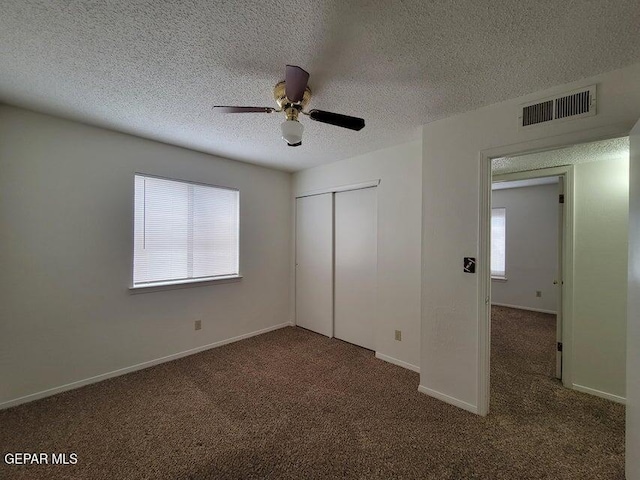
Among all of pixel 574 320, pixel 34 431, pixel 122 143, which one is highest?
pixel 122 143

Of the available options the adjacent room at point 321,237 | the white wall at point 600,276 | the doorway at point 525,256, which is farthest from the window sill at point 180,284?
the doorway at point 525,256

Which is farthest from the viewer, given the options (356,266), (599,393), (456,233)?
(356,266)

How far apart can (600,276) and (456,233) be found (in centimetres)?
144

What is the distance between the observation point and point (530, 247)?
199 inches

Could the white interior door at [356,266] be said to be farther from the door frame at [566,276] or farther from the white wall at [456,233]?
the door frame at [566,276]

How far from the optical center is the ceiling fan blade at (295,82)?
4.43ft

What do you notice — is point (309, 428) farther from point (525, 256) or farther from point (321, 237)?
point (525, 256)

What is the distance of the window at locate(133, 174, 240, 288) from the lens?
2.74 m

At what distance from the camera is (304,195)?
3932 mm

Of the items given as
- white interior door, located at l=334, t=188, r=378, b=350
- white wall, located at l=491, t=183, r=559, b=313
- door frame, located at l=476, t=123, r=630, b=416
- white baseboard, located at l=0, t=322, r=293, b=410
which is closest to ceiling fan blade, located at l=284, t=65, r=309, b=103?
door frame, located at l=476, t=123, r=630, b=416

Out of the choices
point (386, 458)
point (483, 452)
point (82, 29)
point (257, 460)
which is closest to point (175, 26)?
point (82, 29)

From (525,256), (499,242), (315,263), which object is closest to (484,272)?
(315,263)

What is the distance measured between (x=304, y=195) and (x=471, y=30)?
113 inches

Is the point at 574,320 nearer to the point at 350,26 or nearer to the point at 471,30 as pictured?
the point at 471,30
